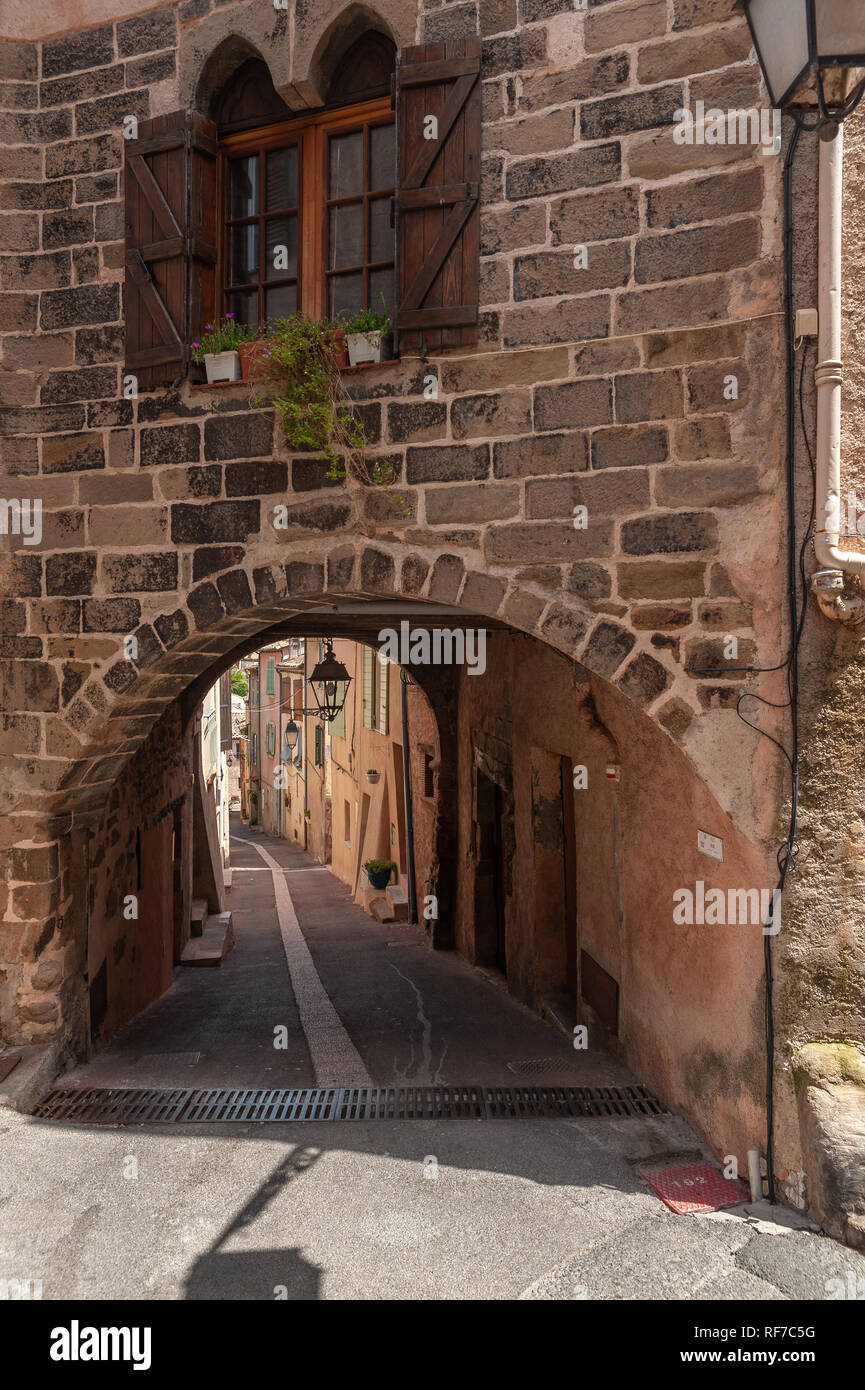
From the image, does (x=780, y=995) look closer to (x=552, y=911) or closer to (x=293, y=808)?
(x=552, y=911)

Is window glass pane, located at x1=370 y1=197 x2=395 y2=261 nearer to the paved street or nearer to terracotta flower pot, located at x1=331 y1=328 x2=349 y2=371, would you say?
terracotta flower pot, located at x1=331 y1=328 x2=349 y2=371

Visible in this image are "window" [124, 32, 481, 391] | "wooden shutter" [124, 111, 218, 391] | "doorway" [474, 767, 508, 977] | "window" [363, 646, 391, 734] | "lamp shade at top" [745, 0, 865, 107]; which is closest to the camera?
"lamp shade at top" [745, 0, 865, 107]

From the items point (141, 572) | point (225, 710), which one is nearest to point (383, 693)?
point (141, 572)

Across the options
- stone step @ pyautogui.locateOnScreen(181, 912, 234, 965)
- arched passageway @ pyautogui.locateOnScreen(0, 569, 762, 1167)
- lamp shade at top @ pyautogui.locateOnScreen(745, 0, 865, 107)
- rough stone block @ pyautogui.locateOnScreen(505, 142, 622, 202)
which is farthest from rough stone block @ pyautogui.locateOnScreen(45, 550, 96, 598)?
stone step @ pyautogui.locateOnScreen(181, 912, 234, 965)

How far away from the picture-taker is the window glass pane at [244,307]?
4785 mm

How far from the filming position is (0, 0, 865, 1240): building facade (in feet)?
12.1

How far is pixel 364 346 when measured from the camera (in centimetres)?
434

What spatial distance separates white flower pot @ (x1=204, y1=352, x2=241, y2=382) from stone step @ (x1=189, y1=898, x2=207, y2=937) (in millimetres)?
8370

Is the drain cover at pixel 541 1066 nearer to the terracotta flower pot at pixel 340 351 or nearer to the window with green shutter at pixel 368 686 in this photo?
the terracotta flower pot at pixel 340 351

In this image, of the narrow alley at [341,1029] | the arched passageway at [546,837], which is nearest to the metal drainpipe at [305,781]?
the narrow alley at [341,1029]

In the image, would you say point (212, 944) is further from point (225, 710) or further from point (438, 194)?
point (225, 710)

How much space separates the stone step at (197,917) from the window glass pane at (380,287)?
877cm

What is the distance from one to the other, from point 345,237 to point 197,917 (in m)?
9.32
